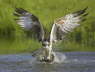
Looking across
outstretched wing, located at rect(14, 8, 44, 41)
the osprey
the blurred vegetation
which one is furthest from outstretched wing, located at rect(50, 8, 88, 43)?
the blurred vegetation

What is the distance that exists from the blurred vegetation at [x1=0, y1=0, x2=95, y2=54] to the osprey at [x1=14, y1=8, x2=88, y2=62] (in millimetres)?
3446

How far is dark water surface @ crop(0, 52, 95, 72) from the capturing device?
15297 mm

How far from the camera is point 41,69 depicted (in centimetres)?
1567

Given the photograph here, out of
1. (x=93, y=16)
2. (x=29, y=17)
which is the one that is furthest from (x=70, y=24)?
(x=93, y=16)

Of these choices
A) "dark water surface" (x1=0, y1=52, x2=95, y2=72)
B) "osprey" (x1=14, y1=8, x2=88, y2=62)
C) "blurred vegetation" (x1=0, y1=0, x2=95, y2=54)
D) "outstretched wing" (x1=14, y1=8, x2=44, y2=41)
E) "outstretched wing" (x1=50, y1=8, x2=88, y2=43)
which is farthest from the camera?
"blurred vegetation" (x1=0, y1=0, x2=95, y2=54)

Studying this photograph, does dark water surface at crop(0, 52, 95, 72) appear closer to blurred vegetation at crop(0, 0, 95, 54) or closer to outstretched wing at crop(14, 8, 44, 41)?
outstretched wing at crop(14, 8, 44, 41)

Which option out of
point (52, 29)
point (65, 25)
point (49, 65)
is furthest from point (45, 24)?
point (49, 65)

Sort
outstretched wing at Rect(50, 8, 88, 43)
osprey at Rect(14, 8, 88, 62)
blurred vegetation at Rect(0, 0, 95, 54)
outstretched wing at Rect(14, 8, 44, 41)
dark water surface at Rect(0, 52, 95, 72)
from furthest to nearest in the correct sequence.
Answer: blurred vegetation at Rect(0, 0, 95, 54), outstretched wing at Rect(14, 8, 44, 41), outstretched wing at Rect(50, 8, 88, 43), osprey at Rect(14, 8, 88, 62), dark water surface at Rect(0, 52, 95, 72)

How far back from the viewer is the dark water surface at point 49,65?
15.3m

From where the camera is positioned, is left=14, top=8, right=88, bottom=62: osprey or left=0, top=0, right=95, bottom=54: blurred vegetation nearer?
left=14, top=8, right=88, bottom=62: osprey

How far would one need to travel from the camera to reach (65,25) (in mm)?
17250

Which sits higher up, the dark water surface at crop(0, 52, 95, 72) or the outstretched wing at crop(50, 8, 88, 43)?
the outstretched wing at crop(50, 8, 88, 43)

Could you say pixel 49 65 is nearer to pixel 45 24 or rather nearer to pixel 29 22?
pixel 29 22

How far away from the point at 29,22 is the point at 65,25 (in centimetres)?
115
